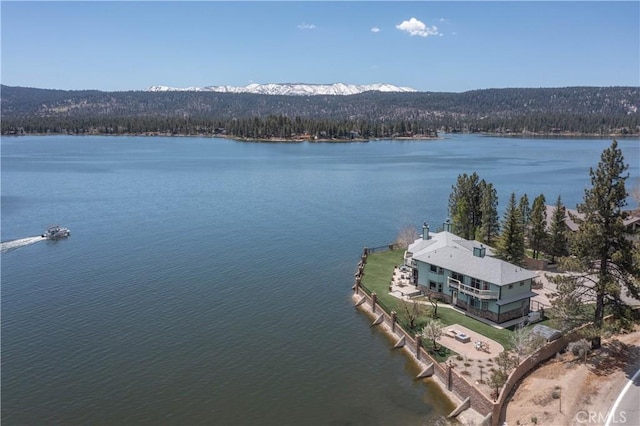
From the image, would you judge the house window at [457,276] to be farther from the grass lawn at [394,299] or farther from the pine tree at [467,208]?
the pine tree at [467,208]

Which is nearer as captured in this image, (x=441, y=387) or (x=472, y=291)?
(x=441, y=387)

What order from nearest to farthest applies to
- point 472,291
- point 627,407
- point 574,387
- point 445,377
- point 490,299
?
point 627,407 < point 574,387 < point 445,377 < point 490,299 < point 472,291

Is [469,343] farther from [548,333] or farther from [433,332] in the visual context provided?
[548,333]

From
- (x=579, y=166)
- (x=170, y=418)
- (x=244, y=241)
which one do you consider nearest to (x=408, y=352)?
(x=170, y=418)

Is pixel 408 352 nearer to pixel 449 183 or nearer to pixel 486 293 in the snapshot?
pixel 486 293

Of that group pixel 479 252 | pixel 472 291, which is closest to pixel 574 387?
pixel 472 291
